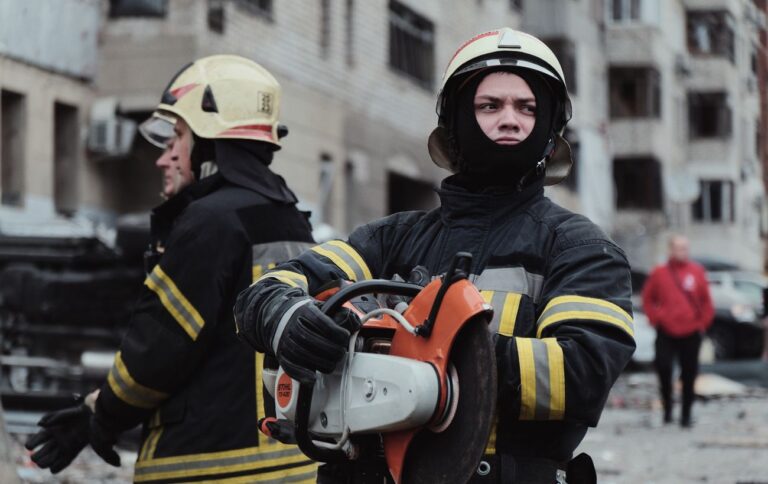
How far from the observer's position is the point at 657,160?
2080 inches

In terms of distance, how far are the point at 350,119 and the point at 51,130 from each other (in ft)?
29.3

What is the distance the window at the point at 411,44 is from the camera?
104ft

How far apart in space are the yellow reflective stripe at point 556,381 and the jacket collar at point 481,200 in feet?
1.48

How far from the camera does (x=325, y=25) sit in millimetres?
27984

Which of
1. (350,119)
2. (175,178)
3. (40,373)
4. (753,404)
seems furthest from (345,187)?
(175,178)

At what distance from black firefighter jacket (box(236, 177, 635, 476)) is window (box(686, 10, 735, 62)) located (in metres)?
54.4

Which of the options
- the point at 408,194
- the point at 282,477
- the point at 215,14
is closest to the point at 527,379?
the point at 282,477

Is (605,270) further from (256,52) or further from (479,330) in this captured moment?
(256,52)

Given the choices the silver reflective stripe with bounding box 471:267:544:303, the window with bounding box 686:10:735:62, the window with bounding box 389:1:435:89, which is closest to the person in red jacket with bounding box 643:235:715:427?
the silver reflective stripe with bounding box 471:267:544:303

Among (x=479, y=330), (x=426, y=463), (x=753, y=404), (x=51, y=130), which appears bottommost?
(x=753, y=404)

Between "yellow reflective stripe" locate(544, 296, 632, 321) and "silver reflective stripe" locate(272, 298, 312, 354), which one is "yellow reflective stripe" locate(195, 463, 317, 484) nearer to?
"silver reflective stripe" locate(272, 298, 312, 354)

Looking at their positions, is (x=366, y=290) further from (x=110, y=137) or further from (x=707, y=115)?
(x=707, y=115)

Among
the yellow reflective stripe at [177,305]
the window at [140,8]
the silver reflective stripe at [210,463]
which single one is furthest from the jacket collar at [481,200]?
the window at [140,8]

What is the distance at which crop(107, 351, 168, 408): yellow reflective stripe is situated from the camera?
4824mm
